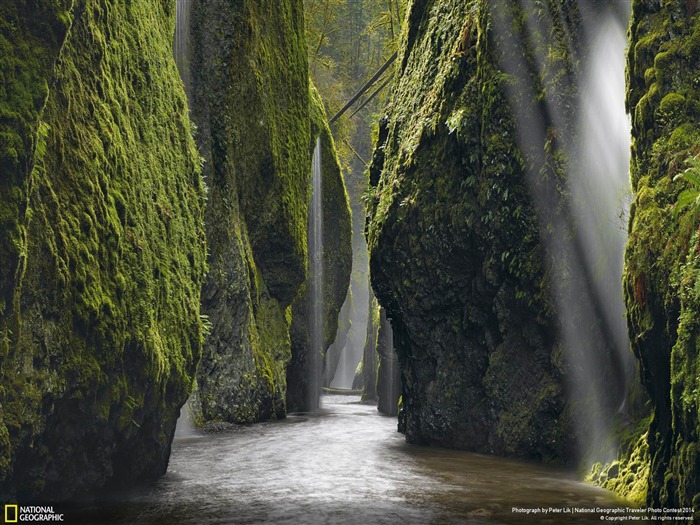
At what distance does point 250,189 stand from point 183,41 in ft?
14.3

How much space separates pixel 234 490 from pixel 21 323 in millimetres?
3971

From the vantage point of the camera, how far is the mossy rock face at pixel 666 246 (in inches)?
269

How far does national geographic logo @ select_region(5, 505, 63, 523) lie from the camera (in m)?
6.65

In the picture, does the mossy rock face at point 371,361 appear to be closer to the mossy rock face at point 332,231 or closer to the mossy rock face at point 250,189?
the mossy rock face at point 332,231

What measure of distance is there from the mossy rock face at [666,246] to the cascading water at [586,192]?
278cm

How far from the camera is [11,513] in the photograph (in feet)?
21.9

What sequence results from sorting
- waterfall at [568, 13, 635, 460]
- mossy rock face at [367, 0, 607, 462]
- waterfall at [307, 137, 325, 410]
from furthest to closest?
waterfall at [307, 137, 325, 410], mossy rock face at [367, 0, 607, 462], waterfall at [568, 13, 635, 460]

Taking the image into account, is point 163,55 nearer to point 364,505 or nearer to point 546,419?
point 364,505

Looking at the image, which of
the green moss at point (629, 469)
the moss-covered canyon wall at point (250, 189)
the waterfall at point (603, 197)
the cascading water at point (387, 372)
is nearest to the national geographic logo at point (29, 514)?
the green moss at point (629, 469)

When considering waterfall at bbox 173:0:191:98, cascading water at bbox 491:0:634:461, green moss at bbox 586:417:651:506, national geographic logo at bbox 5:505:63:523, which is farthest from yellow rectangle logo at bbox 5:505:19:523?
waterfall at bbox 173:0:191:98

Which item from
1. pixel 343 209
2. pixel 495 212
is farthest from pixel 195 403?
pixel 343 209

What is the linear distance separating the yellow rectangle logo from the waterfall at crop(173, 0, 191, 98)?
13194 millimetres

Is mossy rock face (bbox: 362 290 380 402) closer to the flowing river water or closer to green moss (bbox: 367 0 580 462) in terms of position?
green moss (bbox: 367 0 580 462)

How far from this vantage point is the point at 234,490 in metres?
9.61
